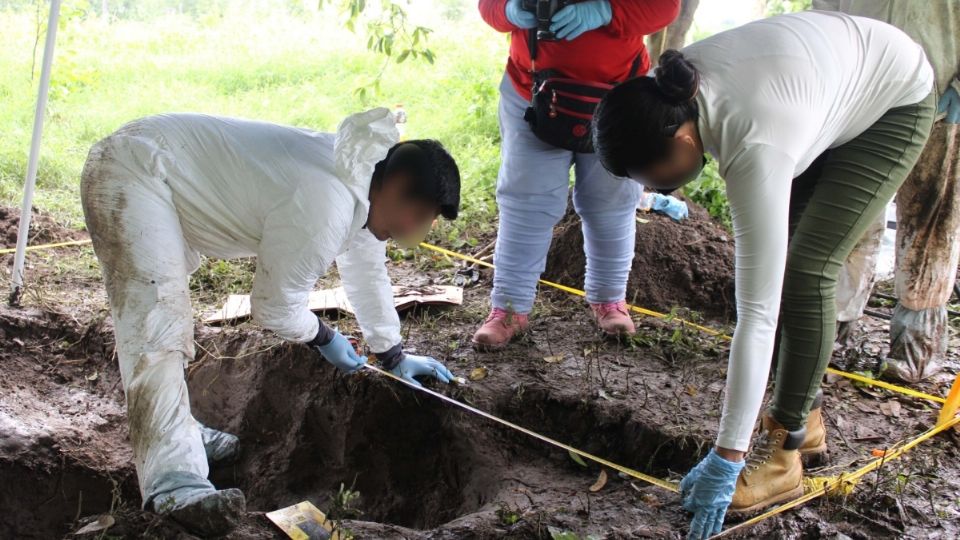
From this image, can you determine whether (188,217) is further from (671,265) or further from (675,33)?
(675,33)

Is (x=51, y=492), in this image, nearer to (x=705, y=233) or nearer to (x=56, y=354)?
(x=56, y=354)

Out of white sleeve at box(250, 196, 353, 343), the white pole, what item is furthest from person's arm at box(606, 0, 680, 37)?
the white pole

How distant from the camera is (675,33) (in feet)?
14.6

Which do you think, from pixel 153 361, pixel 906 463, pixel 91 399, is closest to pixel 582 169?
pixel 906 463

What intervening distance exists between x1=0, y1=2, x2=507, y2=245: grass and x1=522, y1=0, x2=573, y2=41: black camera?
1.98 meters

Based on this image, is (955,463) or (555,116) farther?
(555,116)

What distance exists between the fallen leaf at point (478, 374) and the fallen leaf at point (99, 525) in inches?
55.0

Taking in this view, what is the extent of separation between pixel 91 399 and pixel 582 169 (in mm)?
2220

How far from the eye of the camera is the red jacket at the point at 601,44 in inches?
116

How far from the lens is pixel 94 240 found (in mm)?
2334

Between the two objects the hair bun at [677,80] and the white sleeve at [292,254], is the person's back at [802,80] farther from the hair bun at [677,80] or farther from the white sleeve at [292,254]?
the white sleeve at [292,254]

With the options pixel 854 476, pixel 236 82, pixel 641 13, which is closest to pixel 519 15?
pixel 641 13

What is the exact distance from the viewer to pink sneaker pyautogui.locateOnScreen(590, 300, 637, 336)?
3.44 meters

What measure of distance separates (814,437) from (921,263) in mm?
1055
